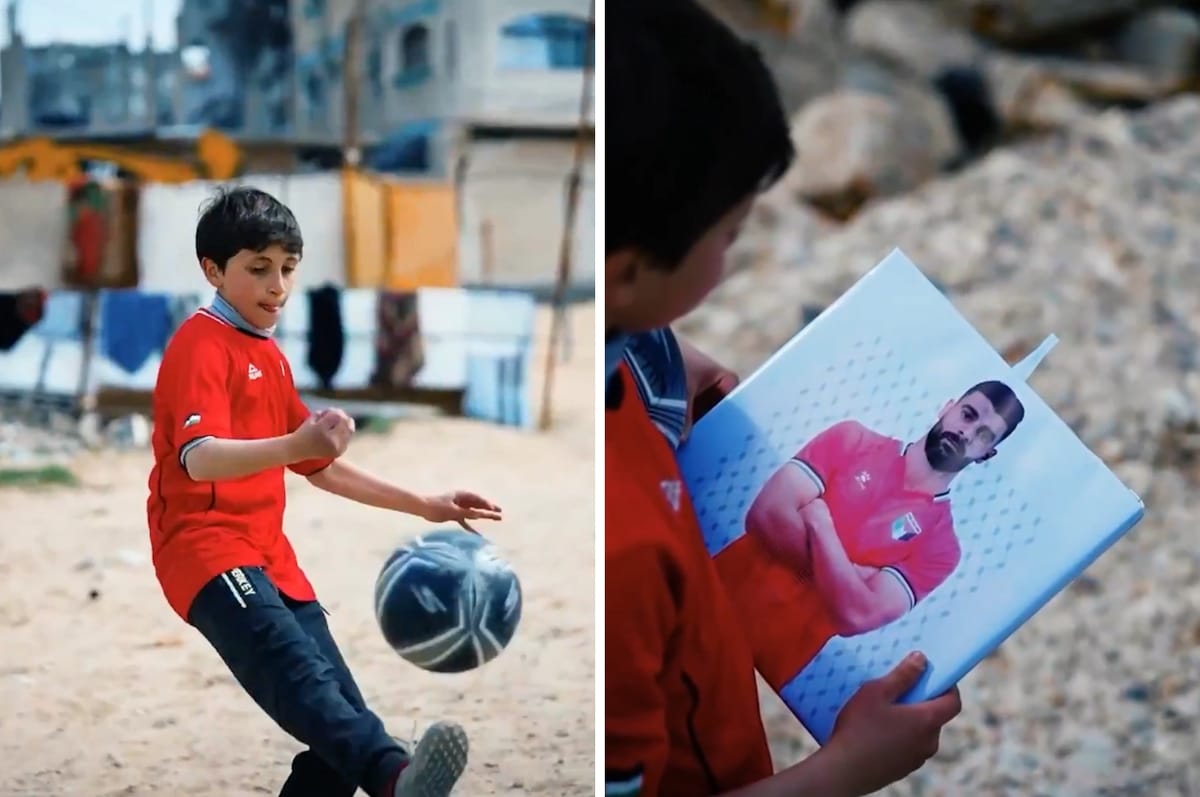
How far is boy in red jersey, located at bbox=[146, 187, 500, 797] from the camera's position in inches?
82.6

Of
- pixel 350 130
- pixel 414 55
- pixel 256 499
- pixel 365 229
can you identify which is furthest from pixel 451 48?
pixel 256 499

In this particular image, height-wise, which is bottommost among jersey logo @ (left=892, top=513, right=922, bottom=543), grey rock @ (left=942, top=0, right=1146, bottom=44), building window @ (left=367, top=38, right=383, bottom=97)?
jersey logo @ (left=892, top=513, right=922, bottom=543)

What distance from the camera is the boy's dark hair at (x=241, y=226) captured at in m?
2.15

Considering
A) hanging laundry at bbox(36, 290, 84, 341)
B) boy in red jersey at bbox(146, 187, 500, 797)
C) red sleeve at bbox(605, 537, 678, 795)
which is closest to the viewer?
red sleeve at bbox(605, 537, 678, 795)

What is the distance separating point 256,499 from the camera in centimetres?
211

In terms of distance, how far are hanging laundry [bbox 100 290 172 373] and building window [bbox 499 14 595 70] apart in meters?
0.63

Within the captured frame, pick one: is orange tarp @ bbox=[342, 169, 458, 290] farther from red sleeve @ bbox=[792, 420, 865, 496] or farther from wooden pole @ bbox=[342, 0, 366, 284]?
red sleeve @ bbox=[792, 420, 865, 496]

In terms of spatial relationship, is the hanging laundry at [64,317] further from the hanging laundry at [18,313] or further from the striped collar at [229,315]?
the striped collar at [229,315]

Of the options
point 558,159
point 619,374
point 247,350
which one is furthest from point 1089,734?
point 247,350

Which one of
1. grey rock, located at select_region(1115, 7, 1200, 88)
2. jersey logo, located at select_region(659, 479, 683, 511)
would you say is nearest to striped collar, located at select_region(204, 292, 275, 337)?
jersey logo, located at select_region(659, 479, 683, 511)

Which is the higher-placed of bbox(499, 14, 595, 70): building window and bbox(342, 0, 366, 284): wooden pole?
bbox(499, 14, 595, 70): building window

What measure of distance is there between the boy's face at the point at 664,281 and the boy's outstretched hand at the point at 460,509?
33cm

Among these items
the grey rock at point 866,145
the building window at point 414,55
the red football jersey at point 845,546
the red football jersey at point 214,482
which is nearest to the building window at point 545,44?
the building window at point 414,55

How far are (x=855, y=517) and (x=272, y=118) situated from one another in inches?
41.2
